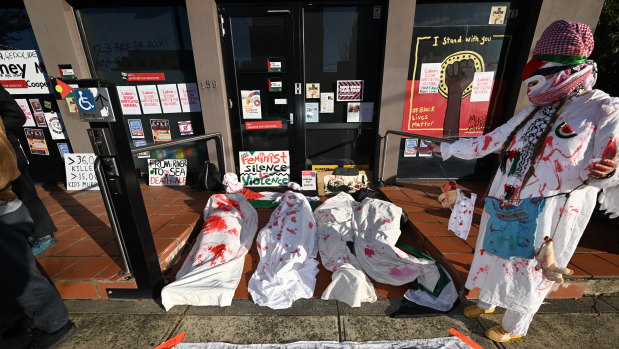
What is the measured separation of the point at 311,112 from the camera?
165 inches

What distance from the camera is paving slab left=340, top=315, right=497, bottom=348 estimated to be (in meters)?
1.74

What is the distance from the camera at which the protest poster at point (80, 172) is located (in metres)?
4.09

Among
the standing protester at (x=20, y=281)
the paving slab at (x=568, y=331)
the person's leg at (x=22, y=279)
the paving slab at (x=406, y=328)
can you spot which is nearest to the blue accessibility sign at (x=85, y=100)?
the standing protester at (x=20, y=281)

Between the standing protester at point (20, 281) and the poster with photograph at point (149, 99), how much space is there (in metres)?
2.73

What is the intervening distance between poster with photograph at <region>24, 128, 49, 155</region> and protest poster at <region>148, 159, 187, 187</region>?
2004mm

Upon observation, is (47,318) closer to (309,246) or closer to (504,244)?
(309,246)

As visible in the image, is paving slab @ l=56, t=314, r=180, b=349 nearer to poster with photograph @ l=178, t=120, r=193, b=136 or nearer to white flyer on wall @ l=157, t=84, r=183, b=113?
poster with photograph @ l=178, t=120, r=193, b=136

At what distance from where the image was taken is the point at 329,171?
13.6ft

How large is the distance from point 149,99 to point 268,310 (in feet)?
13.5

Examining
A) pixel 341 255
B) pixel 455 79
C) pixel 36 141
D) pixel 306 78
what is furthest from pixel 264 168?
pixel 36 141

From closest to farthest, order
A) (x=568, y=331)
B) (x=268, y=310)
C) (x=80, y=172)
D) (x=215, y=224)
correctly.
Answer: (x=568, y=331)
(x=268, y=310)
(x=215, y=224)
(x=80, y=172)

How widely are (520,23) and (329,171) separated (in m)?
3.64

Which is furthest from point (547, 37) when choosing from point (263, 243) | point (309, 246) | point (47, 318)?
point (47, 318)

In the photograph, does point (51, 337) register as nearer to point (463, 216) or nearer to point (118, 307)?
point (118, 307)
